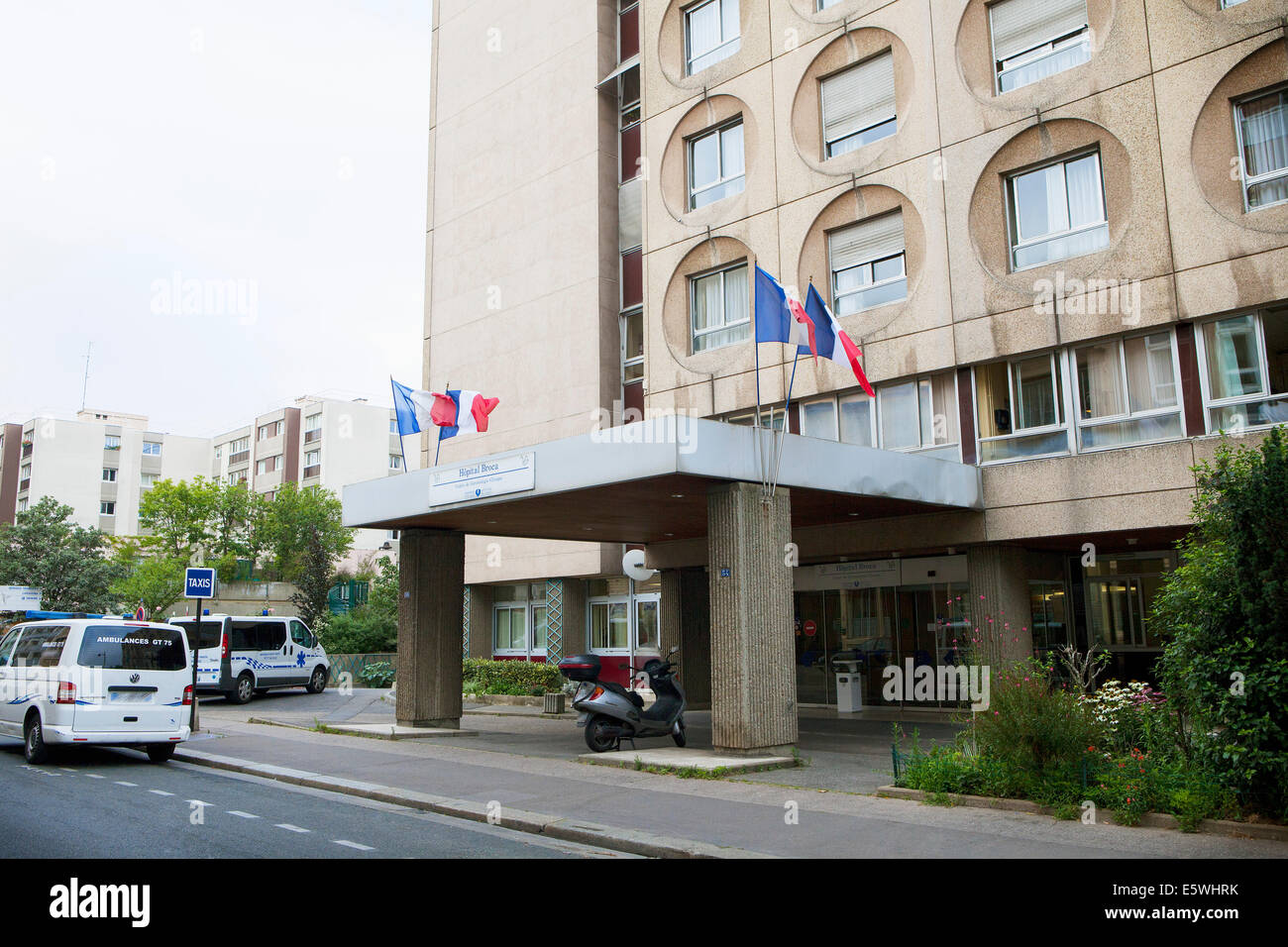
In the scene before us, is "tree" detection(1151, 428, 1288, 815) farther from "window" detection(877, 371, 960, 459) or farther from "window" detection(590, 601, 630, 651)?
"window" detection(590, 601, 630, 651)

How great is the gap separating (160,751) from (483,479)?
606cm

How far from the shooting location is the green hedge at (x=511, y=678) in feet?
88.1

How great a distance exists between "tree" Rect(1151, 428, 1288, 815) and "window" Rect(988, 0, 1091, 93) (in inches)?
420

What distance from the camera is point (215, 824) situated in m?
9.16

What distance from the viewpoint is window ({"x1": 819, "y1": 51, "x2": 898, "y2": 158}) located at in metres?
19.3

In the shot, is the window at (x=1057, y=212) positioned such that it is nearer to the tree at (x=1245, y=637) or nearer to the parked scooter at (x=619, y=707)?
the tree at (x=1245, y=637)

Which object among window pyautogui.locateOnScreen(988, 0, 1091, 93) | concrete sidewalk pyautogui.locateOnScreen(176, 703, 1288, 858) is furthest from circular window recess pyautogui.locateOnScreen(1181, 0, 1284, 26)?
concrete sidewalk pyautogui.locateOnScreen(176, 703, 1288, 858)

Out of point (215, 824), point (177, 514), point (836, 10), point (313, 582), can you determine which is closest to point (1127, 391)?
point (836, 10)

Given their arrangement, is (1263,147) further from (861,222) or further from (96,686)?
(96,686)

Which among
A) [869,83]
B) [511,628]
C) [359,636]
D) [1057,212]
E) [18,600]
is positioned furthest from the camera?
[359,636]

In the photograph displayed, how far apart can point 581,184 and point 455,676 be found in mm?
14713

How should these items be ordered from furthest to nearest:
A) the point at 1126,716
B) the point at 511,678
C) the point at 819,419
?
the point at 511,678, the point at 819,419, the point at 1126,716

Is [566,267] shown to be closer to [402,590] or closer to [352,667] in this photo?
[402,590]

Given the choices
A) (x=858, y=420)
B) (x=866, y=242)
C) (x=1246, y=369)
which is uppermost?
(x=866, y=242)
